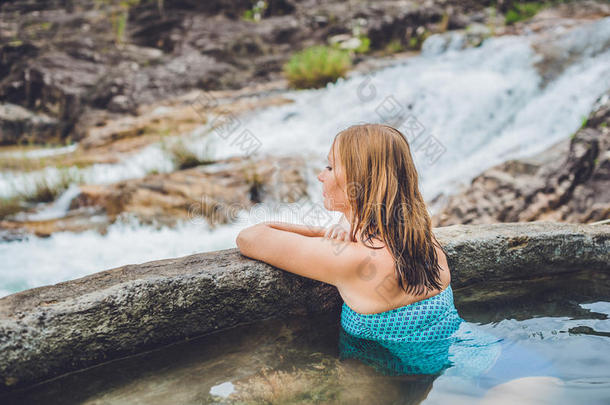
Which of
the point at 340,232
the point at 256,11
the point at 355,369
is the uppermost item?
the point at 256,11

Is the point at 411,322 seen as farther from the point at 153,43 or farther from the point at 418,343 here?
the point at 153,43

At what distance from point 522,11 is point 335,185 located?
12.2m

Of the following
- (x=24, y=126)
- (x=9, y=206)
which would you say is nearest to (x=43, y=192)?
(x=9, y=206)

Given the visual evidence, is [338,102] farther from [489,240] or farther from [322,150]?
[489,240]

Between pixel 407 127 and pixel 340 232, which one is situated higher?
pixel 340 232

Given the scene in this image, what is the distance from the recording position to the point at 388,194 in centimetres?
153

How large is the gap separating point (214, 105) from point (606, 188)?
21.8 feet

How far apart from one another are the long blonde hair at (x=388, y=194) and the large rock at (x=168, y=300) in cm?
47

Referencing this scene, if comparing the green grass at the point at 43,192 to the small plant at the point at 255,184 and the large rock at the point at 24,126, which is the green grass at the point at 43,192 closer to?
the small plant at the point at 255,184

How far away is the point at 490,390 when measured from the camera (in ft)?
4.95

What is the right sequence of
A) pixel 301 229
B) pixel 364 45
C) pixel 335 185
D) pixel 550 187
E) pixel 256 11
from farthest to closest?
pixel 256 11, pixel 364 45, pixel 550 187, pixel 301 229, pixel 335 185

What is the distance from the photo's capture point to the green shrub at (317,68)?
28.2 feet

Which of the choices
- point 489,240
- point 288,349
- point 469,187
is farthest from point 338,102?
point 288,349

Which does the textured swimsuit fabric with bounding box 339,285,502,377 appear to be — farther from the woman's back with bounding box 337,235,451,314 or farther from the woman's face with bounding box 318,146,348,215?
the woman's face with bounding box 318,146,348,215
